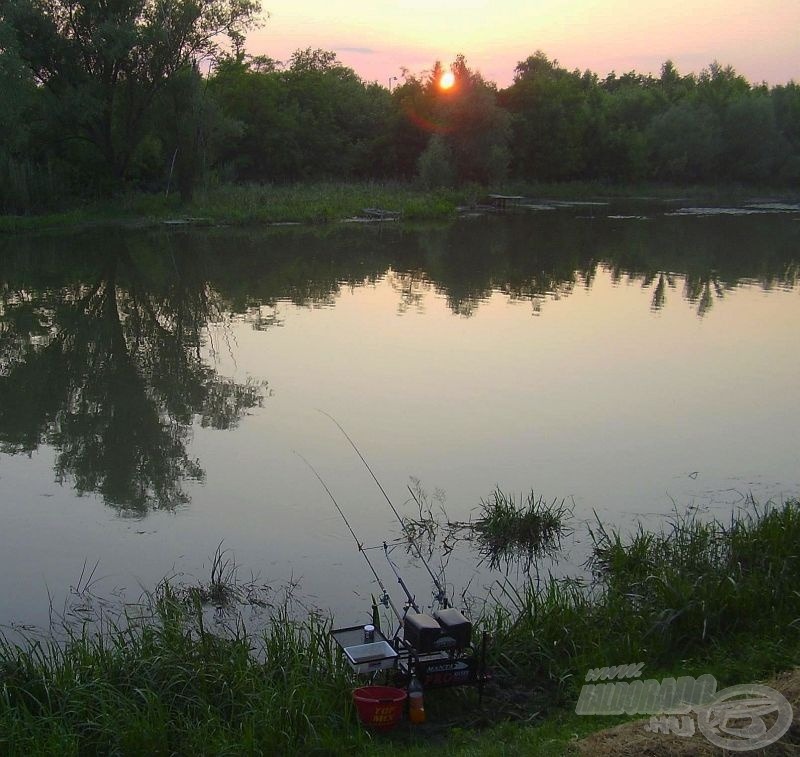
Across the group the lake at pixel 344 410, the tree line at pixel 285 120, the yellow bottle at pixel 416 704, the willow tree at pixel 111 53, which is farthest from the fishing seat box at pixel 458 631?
the willow tree at pixel 111 53

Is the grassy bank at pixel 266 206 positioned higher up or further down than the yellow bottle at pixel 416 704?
higher up

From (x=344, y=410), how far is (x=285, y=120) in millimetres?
33719

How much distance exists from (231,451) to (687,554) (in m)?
4.01

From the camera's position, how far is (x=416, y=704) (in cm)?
366

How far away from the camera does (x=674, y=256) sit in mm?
22203

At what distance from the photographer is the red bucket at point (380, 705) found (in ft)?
11.7

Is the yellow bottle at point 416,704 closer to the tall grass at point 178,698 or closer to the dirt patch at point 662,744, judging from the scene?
the tall grass at point 178,698

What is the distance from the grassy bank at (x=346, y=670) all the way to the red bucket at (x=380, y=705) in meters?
0.06

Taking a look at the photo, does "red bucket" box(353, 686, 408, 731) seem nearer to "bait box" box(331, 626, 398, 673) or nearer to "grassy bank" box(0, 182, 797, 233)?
"bait box" box(331, 626, 398, 673)

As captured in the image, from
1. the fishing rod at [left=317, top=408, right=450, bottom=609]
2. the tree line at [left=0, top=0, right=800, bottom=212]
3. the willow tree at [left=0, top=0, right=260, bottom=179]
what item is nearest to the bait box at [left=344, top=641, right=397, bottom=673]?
the fishing rod at [left=317, top=408, right=450, bottom=609]

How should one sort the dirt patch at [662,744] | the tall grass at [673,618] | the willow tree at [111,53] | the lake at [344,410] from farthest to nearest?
the willow tree at [111,53] → the lake at [344,410] → the tall grass at [673,618] → the dirt patch at [662,744]

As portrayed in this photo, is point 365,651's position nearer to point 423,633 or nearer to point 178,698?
point 423,633

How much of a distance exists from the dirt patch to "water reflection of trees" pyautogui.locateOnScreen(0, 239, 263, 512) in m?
4.03

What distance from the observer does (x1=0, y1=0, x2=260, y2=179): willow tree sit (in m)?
26.5
